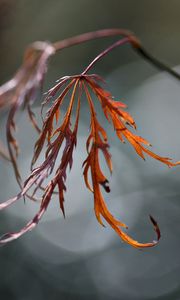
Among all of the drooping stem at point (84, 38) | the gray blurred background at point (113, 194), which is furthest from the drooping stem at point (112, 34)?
the gray blurred background at point (113, 194)

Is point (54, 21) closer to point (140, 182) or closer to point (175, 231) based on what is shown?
point (140, 182)

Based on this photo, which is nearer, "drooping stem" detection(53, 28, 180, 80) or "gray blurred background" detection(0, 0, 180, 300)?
"drooping stem" detection(53, 28, 180, 80)

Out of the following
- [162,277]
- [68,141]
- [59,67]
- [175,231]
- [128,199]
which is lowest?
[162,277]

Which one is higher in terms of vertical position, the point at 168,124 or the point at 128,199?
the point at 168,124

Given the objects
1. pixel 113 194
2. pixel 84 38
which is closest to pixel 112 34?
pixel 84 38

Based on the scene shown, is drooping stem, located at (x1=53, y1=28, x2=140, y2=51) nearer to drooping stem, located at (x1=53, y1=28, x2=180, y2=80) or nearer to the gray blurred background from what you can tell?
drooping stem, located at (x1=53, y1=28, x2=180, y2=80)

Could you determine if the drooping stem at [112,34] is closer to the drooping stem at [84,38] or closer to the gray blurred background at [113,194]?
the drooping stem at [84,38]

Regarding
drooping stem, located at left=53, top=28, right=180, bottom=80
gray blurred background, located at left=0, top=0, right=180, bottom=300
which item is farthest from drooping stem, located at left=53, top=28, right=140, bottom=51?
gray blurred background, located at left=0, top=0, right=180, bottom=300

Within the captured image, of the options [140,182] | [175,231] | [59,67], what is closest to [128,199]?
[140,182]
